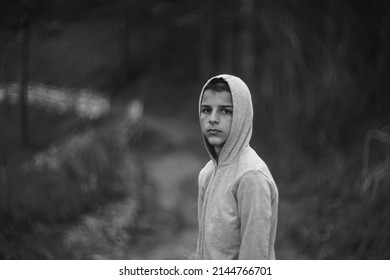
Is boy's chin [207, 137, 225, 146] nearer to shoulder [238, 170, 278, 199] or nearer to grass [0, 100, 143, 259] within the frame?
shoulder [238, 170, 278, 199]

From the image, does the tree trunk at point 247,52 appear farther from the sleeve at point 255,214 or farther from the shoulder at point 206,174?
the sleeve at point 255,214

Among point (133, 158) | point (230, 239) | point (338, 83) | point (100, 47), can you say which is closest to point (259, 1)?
point (338, 83)

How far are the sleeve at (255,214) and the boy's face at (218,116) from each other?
0.62 feet

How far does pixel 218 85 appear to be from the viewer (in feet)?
5.11

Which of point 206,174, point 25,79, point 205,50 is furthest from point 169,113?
point 206,174

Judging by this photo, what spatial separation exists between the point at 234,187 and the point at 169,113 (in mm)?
2703

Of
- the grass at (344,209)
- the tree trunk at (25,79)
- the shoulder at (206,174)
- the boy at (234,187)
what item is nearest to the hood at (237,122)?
the boy at (234,187)

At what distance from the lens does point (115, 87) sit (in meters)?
4.04

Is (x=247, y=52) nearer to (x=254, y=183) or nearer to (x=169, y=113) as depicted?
(x=169, y=113)

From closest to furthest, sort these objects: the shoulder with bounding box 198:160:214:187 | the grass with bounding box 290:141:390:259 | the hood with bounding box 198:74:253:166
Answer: the hood with bounding box 198:74:253:166, the shoulder with bounding box 198:160:214:187, the grass with bounding box 290:141:390:259

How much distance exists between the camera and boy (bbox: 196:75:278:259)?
1428 millimetres

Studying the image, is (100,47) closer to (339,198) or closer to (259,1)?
(259,1)

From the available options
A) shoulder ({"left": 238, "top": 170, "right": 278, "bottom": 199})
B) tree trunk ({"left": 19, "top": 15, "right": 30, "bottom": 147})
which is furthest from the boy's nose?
tree trunk ({"left": 19, "top": 15, "right": 30, "bottom": 147})

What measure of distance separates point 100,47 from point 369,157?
98.6 inches
